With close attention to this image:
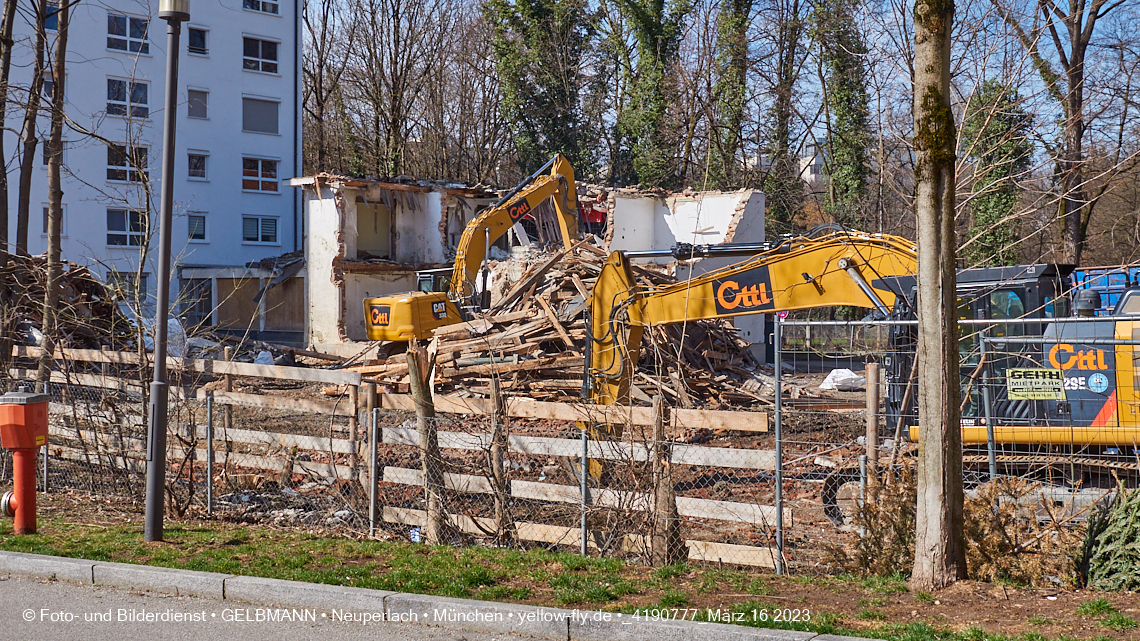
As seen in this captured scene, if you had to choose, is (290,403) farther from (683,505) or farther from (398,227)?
(398,227)

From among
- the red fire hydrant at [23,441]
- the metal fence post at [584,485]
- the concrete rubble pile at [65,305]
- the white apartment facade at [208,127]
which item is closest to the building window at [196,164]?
the white apartment facade at [208,127]

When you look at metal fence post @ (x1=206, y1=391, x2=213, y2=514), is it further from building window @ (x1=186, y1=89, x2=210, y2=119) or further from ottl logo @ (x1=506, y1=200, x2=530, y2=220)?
building window @ (x1=186, y1=89, x2=210, y2=119)

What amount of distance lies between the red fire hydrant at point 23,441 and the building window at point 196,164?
1444 inches

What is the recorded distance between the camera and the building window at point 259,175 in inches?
1745

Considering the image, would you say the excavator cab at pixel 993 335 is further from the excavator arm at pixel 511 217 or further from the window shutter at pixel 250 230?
the window shutter at pixel 250 230

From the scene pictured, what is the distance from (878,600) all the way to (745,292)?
548 centimetres

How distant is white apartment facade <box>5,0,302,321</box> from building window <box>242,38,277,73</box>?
46 millimetres

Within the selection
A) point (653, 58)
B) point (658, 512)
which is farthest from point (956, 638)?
point (653, 58)

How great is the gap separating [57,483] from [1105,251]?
39444 mm

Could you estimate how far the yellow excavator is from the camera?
65.0ft

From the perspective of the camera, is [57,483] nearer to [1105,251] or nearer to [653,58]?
[653,58]

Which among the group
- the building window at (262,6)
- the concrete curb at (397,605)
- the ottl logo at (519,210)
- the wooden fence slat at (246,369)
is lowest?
the concrete curb at (397,605)

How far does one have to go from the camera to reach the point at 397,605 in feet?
21.1

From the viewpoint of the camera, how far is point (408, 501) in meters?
10.5
